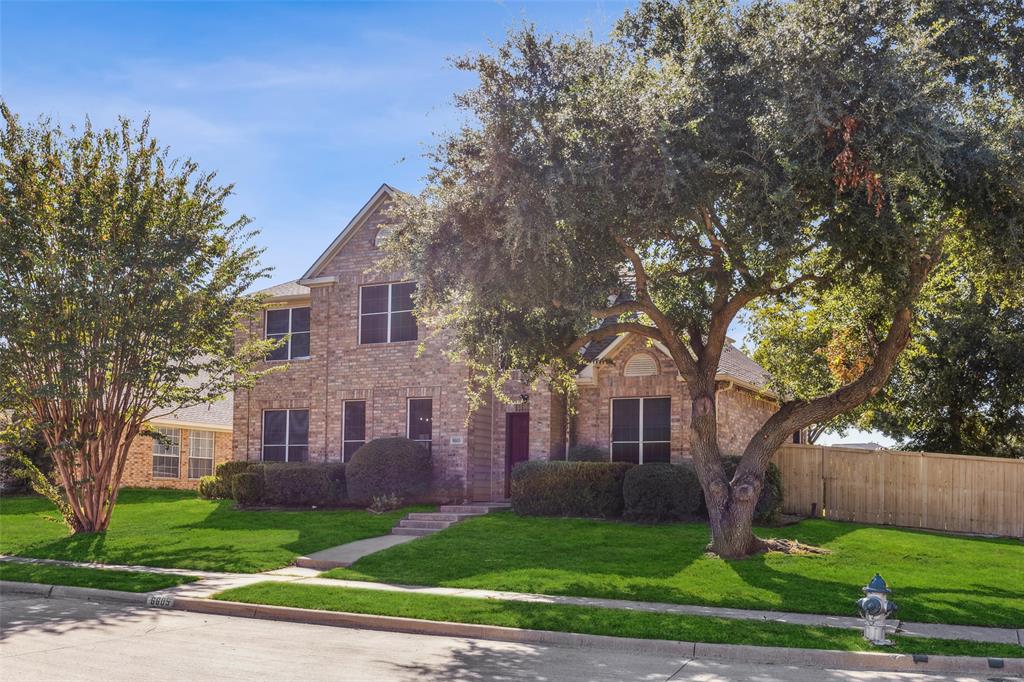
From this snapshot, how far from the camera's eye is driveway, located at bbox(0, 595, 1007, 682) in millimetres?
8828

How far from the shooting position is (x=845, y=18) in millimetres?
12750

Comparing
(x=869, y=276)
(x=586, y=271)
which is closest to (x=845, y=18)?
(x=869, y=276)

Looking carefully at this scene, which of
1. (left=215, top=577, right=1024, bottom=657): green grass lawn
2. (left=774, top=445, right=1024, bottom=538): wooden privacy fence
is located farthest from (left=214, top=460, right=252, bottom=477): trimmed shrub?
(left=774, top=445, right=1024, bottom=538): wooden privacy fence

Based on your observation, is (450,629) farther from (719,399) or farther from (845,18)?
Answer: (719,399)

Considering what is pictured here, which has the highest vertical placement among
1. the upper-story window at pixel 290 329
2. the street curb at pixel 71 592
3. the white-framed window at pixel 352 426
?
the upper-story window at pixel 290 329

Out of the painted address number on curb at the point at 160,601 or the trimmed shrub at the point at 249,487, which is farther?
the trimmed shrub at the point at 249,487

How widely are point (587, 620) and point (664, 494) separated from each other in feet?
29.5

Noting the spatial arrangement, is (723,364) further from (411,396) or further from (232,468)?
(232,468)

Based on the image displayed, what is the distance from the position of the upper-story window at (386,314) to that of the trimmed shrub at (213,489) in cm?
605

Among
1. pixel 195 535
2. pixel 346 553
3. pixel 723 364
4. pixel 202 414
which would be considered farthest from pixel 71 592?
pixel 202 414

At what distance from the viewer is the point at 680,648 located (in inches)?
406

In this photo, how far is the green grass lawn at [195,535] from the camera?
1723 centimetres

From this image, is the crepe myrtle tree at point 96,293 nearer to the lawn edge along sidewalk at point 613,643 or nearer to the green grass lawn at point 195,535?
the green grass lawn at point 195,535

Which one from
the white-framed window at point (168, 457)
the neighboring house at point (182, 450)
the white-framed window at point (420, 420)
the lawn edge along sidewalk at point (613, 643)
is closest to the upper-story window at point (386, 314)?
the white-framed window at point (420, 420)
